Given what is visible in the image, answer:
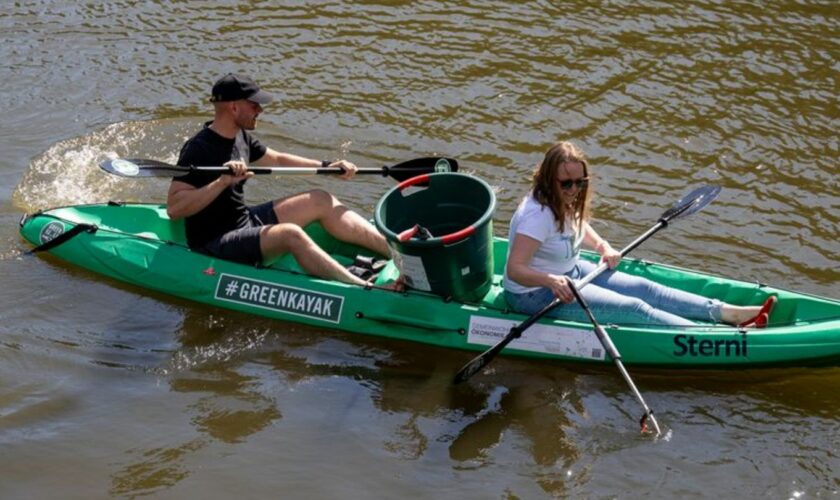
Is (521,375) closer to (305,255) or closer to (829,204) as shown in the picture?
(305,255)

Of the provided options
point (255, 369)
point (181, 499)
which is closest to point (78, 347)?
point (255, 369)

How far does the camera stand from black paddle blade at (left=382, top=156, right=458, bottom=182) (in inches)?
357

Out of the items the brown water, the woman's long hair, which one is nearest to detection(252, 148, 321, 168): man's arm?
the brown water

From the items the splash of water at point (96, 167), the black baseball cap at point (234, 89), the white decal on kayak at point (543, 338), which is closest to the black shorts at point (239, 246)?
the black baseball cap at point (234, 89)

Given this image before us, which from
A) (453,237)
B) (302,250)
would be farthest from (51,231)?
(453,237)

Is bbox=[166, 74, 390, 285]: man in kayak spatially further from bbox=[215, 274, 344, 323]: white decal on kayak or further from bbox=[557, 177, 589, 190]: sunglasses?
bbox=[557, 177, 589, 190]: sunglasses

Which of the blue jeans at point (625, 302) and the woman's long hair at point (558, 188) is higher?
the woman's long hair at point (558, 188)

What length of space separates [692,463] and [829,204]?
395 centimetres

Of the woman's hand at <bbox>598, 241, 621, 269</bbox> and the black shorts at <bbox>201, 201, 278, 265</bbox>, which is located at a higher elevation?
the woman's hand at <bbox>598, 241, 621, 269</bbox>

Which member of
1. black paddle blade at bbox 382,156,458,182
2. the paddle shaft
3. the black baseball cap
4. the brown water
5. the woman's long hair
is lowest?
the brown water

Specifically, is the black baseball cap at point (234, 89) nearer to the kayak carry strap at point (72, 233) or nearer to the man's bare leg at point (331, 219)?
the man's bare leg at point (331, 219)

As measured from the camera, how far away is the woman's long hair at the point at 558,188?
7.18 m

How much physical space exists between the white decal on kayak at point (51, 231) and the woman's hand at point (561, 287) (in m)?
4.17

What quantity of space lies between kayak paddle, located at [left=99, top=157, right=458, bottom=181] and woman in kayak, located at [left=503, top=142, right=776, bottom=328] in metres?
1.67
